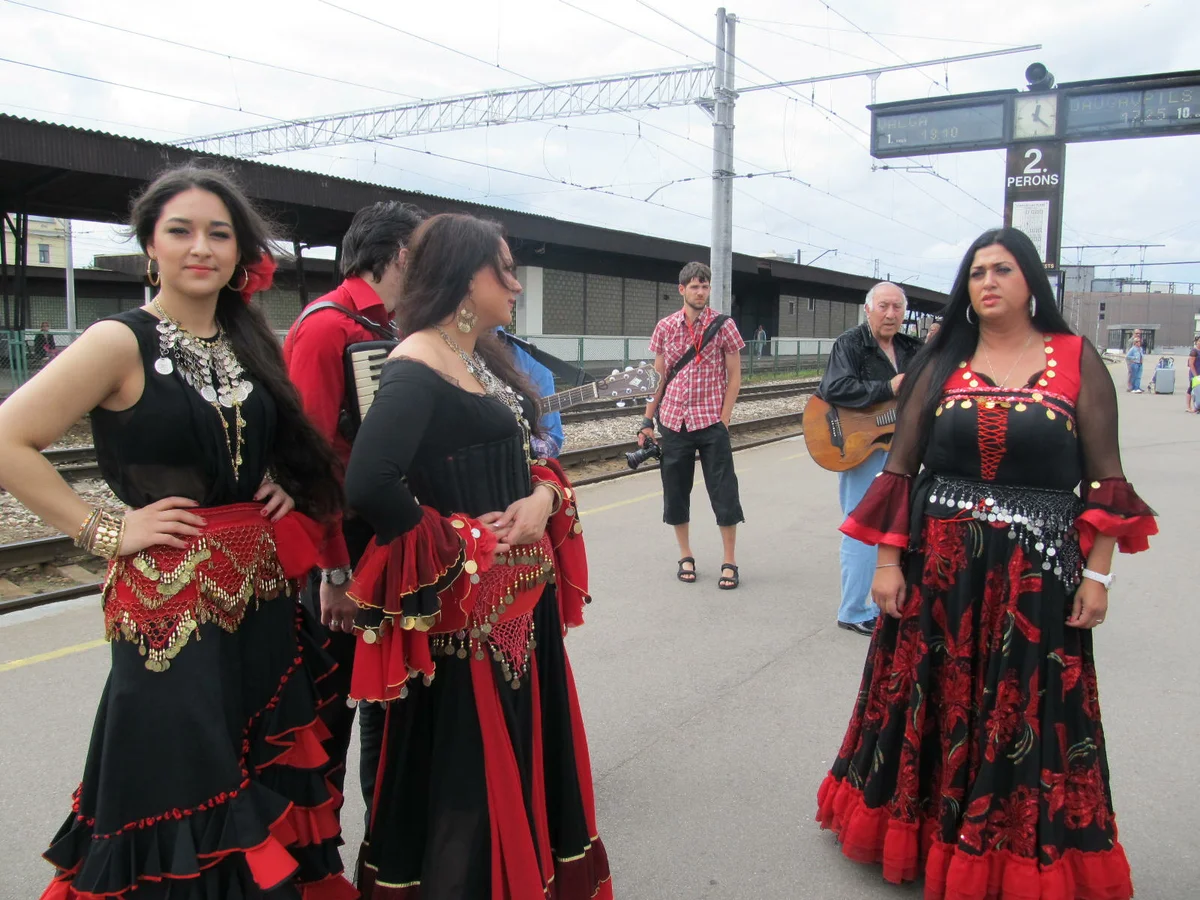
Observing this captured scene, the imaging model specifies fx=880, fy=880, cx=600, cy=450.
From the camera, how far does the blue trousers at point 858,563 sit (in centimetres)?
489

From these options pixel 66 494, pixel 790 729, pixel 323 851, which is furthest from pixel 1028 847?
pixel 66 494

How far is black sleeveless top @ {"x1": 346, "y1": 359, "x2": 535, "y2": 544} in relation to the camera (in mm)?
1952

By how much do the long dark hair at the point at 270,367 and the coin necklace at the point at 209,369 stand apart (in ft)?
0.21

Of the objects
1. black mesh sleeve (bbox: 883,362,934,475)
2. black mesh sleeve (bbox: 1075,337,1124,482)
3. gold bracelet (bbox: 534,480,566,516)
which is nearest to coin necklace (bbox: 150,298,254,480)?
gold bracelet (bbox: 534,480,566,516)

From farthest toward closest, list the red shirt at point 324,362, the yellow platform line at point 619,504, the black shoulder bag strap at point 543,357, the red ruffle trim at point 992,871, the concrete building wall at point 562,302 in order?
1. the concrete building wall at point 562,302
2. the yellow platform line at point 619,504
3. the black shoulder bag strap at point 543,357
4. the red shirt at point 324,362
5. the red ruffle trim at point 992,871

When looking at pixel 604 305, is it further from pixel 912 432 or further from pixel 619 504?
pixel 912 432

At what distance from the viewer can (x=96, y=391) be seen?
189cm

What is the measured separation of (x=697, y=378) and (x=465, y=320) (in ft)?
11.7

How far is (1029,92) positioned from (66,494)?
32.9 feet

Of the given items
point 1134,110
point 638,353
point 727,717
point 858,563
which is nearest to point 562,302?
point 638,353

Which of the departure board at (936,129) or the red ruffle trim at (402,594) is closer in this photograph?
the red ruffle trim at (402,594)

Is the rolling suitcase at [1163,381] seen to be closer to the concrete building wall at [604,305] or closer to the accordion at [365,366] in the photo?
the concrete building wall at [604,305]

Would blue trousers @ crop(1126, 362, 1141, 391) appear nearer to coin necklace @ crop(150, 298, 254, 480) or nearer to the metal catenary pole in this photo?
the metal catenary pole

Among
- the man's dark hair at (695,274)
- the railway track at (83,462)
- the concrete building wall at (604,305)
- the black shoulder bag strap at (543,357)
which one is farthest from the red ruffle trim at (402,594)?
the concrete building wall at (604,305)
